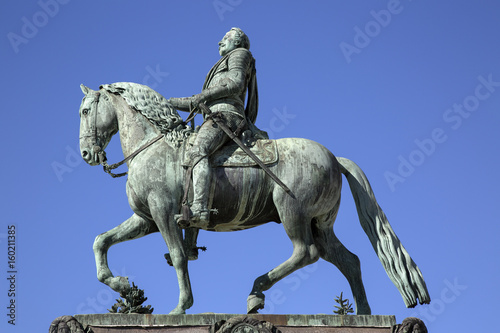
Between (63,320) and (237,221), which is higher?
(237,221)

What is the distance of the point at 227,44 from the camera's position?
46.8ft

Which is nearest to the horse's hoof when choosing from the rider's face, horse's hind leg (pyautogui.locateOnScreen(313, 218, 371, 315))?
horse's hind leg (pyautogui.locateOnScreen(313, 218, 371, 315))

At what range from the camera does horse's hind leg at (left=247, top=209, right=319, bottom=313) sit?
12938 mm

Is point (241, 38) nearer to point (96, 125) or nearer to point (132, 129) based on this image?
point (132, 129)

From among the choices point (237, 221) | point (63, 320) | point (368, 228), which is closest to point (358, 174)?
point (368, 228)

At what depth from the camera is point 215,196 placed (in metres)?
13.0

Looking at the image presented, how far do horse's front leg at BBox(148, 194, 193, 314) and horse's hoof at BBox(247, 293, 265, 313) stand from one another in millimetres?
787

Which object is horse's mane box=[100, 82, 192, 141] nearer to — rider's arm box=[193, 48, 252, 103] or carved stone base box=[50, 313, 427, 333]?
rider's arm box=[193, 48, 252, 103]

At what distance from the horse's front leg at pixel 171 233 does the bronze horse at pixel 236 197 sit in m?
0.01

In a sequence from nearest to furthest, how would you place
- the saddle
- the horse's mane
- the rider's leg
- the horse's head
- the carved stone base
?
the carved stone base
the rider's leg
the saddle
the horse's mane
the horse's head

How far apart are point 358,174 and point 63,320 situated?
461 centimetres

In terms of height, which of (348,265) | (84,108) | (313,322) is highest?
(84,108)

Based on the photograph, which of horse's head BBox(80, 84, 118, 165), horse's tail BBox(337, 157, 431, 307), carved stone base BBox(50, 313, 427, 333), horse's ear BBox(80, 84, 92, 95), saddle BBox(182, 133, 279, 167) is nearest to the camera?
carved stone base BBox(50, 313, 427, 333)

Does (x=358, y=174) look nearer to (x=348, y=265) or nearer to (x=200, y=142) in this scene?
(x=348, y=265)
